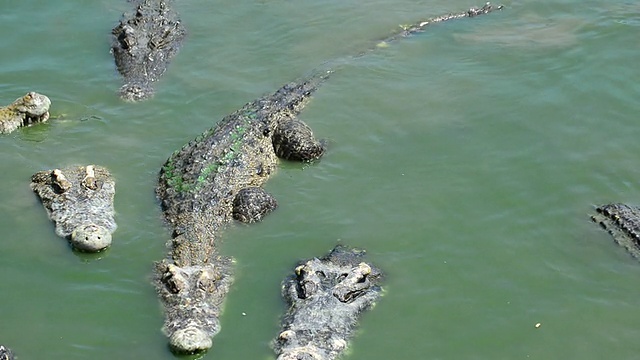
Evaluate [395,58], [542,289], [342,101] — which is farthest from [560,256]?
[395,58]

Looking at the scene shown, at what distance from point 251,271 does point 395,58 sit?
674 centimetres

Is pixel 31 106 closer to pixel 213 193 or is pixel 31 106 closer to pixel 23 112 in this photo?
pixel 23 112

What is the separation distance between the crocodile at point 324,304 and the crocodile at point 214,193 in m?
0.87

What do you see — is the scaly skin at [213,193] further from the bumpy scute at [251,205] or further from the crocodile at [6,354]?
the crocodile at [6,354]

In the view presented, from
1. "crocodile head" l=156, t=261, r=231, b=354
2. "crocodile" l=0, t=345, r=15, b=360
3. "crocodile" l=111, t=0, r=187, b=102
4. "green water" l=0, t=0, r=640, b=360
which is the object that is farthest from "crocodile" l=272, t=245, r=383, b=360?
"crocodile" l=111, t=0, r=187, b=102

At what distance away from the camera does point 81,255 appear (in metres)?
10.9

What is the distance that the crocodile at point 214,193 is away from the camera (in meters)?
9.70

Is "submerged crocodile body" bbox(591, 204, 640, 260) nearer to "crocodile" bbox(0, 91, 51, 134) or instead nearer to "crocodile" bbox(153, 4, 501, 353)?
"crocodile" bbox(153, 4, 501, 353)

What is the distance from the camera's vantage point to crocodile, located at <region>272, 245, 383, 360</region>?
9219 millimetres

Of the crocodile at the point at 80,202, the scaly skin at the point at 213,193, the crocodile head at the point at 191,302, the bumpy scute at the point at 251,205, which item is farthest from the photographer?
the bumpy scute at the point at 251,205

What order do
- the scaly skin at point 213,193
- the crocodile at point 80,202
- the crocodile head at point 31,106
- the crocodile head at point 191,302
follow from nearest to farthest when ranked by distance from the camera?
the crocodile head at point 191,302 < the scaly skin at point 213,193 < the crocodile at point 80,202 < the crocodile head at point 31,106

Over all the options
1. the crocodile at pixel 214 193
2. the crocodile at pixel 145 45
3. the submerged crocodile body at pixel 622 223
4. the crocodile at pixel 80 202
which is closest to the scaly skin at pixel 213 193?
the crocodile at pixel 214 193

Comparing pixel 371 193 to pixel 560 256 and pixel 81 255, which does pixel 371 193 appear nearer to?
pixel 560 256

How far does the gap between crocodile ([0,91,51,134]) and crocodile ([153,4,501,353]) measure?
266 centimetres
